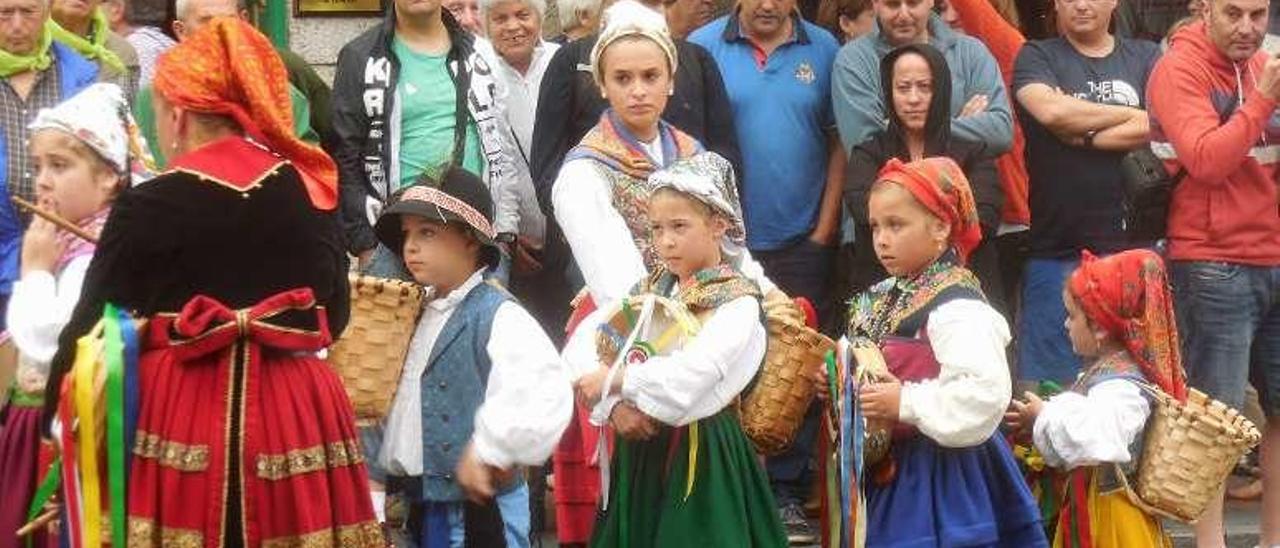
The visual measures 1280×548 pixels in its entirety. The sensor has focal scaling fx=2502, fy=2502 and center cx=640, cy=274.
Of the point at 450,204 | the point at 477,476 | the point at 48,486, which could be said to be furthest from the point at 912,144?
the point at 48,486

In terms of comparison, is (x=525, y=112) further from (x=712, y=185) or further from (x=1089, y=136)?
(x=712, y=185)

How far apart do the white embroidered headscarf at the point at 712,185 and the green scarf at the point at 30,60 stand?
97.3 inches

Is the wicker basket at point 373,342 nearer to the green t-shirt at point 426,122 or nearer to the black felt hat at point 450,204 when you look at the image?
the black felt hat at point 450,204

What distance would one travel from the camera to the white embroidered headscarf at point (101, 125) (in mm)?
6512

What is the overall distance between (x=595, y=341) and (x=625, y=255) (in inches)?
24.6

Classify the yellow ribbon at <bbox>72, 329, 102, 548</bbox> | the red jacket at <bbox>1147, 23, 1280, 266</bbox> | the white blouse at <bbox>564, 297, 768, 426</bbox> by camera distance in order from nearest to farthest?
the yellow ribbon at <bbox>72, 329, 102, 548</bbox> → the white blouse at <bbox>564, 297, 768, 426</bbox> → the red jacket at <bbox>1147, 23, 1280, 266</bbox>

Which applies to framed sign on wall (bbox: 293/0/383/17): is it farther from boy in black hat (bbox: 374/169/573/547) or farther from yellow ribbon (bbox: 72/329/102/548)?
yellow ribbon (bbox: 72/329/102/548)

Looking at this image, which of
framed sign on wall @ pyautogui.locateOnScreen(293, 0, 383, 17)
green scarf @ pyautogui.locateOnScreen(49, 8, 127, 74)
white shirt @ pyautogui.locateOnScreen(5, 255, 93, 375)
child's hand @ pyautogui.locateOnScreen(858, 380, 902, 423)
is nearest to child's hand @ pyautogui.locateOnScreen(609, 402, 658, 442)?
child's hand @ pyautogui.locateOnScreen(858, 380, 902, 423)

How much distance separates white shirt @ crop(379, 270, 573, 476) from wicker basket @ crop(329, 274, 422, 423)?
0.11 m

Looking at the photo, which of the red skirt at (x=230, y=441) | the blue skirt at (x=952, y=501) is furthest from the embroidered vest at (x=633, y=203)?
the red skirt at (x=230, y=441)

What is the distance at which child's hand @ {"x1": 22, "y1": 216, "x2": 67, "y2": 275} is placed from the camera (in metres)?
6.46

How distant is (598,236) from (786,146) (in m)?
1.89

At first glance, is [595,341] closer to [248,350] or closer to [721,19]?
[248,350]

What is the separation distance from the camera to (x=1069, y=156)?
31.6ft
